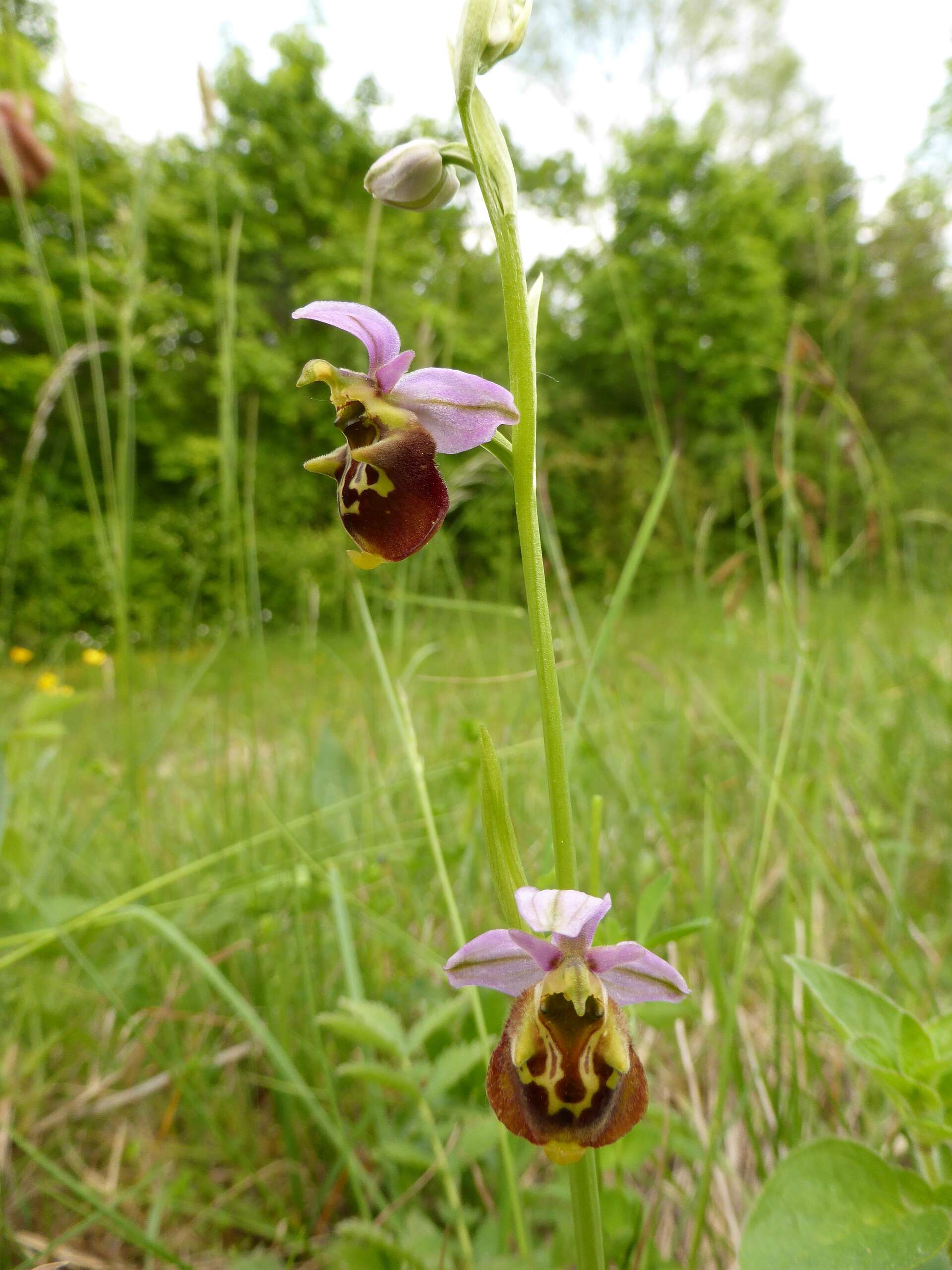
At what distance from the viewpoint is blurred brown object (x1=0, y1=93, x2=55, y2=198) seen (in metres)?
1.71

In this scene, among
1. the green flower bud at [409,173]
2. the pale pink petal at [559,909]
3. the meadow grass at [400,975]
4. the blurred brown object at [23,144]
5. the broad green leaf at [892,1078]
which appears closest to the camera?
the pale pink petal at [559,909]

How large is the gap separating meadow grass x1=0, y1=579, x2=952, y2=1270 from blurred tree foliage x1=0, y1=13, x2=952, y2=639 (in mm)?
5653

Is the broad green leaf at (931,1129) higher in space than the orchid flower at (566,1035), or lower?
lower

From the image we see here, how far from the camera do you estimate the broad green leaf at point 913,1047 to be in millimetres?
767

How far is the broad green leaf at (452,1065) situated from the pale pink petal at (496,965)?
0.85 feet

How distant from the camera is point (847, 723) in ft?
7.06

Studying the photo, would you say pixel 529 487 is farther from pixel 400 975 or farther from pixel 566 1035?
pixel 400 975

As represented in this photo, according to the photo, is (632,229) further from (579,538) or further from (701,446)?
(579,538)

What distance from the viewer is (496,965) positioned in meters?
0.72

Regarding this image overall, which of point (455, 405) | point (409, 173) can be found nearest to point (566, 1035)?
point (455, 405)

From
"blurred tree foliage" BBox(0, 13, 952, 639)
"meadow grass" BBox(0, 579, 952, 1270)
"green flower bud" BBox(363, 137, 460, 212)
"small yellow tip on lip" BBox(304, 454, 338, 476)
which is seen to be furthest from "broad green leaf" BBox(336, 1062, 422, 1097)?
"blurred tree foliage" BBox(0, 13, 952, 639)

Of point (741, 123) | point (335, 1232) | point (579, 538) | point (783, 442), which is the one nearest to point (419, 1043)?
point (335, 1232)

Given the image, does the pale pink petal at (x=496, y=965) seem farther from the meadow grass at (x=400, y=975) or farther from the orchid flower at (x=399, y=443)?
the orchid flower at (x=399, y=443)

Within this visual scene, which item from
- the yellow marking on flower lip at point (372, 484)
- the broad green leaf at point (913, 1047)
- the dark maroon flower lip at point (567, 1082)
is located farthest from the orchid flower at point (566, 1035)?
the yellow marking on flower lip at point (372, 484)
